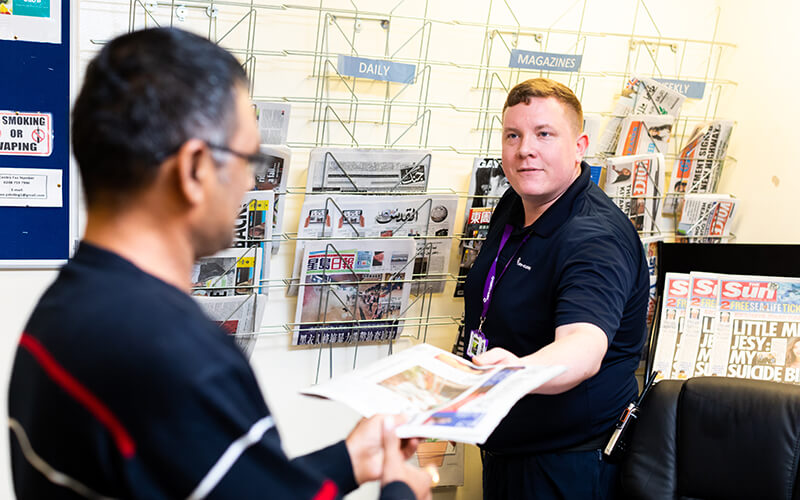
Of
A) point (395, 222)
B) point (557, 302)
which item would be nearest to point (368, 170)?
point (395, 222)

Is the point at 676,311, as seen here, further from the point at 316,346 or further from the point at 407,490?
the point at 407,490

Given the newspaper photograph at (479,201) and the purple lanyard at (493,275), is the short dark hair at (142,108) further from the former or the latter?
the newspaper photograph at (479,201)

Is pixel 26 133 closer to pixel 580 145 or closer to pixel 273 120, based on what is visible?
pixel 273 120

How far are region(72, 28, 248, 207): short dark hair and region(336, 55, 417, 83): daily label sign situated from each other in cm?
128

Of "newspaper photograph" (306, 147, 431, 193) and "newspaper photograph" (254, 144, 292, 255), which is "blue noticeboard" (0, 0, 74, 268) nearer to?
"newspaper photograph" (254, 144, 292, 255)

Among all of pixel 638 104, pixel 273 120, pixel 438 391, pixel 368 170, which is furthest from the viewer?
pixel 638 104

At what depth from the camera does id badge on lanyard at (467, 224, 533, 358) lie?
185cm

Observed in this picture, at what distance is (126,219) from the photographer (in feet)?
2.53

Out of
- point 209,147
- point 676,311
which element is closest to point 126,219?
point 209,147

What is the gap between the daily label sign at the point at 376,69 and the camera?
2.03 m

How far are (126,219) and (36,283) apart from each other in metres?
1.38

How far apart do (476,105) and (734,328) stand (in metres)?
1.05

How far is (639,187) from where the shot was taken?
2477 millimetres

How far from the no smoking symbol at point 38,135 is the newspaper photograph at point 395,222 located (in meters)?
0.69
